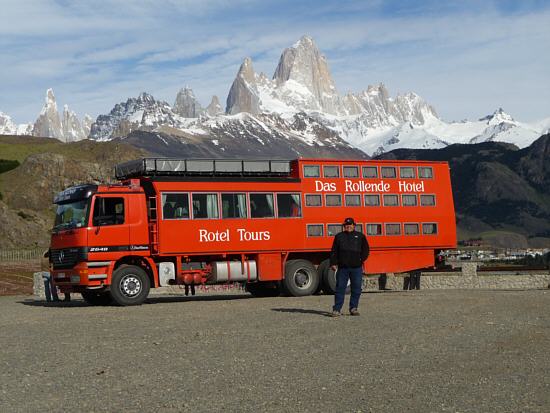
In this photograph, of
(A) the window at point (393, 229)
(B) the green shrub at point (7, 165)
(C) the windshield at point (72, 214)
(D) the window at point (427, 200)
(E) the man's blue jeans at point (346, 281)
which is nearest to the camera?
(E) the man's blue jeans at point (346, 281)

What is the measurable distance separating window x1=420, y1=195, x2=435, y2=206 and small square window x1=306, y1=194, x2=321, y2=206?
4.38m

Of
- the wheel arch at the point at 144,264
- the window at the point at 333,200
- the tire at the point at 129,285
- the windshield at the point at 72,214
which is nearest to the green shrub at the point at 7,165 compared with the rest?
the windshield at the point at 72,214

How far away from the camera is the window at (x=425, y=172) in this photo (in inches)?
Answer: 1265

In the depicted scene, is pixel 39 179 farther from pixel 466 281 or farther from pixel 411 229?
pixel 411 229

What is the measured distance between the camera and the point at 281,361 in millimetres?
13211

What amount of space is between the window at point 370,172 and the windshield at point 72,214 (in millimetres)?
10343

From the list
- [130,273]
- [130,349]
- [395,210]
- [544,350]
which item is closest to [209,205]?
[130,273]

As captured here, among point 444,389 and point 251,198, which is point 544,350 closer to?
point 444,389

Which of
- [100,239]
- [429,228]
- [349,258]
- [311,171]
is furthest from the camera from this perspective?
[429,228]

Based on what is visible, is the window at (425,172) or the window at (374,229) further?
the window at (425,172)

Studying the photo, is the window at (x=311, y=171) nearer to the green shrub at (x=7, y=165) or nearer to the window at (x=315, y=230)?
the window at (x=315, y=230)

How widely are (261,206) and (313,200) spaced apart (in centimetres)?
199

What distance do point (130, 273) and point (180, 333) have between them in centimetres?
946

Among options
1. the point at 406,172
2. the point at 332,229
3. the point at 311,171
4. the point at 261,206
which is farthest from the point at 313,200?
the point at 406,172
